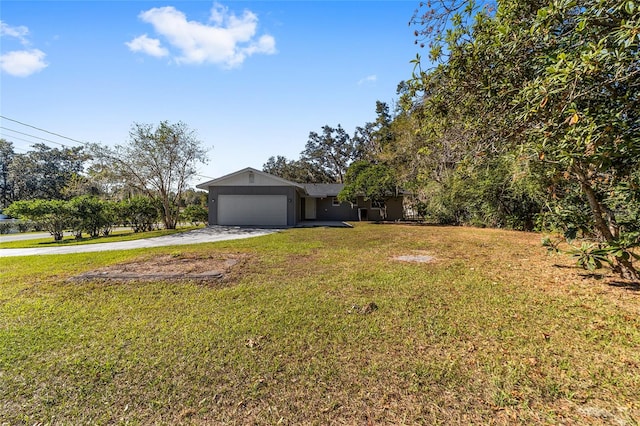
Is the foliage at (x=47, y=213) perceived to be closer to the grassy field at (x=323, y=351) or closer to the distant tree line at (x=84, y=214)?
the distant tree line at (x=84, y=214)

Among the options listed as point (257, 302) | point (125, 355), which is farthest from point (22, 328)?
point (257, 302)

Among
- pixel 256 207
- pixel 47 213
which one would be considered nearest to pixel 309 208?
pixel 256 207

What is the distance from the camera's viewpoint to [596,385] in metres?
2.23

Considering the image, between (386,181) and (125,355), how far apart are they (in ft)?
60.2

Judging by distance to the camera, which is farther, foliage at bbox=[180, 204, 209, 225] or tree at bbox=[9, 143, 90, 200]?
tree at bbox=[9, 143, 90, 200]

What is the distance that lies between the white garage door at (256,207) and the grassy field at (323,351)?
41.8 ft

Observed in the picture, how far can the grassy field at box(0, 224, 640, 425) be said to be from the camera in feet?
6.67

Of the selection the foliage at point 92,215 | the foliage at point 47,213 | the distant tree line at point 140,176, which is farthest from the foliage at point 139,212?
the foliage at point 47,213

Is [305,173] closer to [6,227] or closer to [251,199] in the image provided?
[251,199]

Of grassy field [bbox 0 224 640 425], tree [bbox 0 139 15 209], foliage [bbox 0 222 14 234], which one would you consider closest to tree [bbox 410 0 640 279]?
grassy field [bbox 0 224 640 425]

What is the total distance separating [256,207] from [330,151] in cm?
2418

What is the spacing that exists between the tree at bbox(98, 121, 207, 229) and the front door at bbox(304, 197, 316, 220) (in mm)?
9833

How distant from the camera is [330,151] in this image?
39875mm

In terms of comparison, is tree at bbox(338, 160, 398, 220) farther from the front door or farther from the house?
the front door
